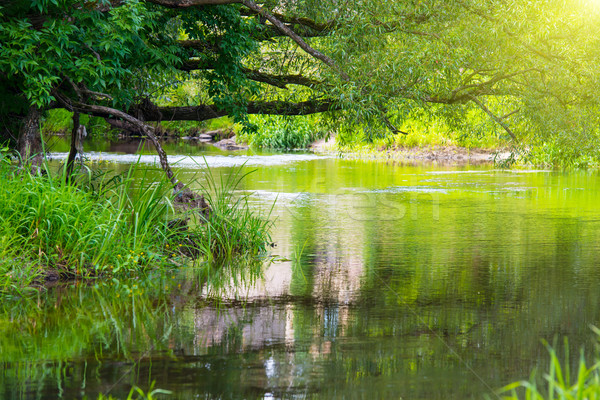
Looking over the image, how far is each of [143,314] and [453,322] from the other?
298 centimetres

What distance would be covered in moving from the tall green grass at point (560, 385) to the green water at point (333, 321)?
190 mm

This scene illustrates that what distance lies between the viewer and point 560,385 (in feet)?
11.4

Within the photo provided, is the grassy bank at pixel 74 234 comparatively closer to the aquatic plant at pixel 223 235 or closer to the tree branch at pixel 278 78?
the aquatic plant at pixel 223 235

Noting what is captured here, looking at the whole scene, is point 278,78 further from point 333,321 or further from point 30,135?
point 333,321

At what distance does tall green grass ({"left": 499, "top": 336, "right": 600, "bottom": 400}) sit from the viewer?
328 cm

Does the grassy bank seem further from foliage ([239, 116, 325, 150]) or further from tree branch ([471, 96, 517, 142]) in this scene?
foliage ([239, 116, 325, 150])

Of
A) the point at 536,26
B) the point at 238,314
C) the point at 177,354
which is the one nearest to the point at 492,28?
the point at 536,26

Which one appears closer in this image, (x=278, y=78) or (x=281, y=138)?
(x=278, y=78)

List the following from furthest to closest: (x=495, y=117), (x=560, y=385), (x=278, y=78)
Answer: (x=278, y=78) < (x=495, y=117) < (x=560, y=385)

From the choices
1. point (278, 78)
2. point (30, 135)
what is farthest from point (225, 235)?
point (278, 78)

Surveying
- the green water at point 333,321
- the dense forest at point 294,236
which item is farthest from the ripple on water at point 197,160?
the green water at point 333,321

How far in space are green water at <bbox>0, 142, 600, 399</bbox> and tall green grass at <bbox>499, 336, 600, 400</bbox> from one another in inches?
7.5

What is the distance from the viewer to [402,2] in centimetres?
1108

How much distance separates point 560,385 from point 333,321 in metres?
3.30
